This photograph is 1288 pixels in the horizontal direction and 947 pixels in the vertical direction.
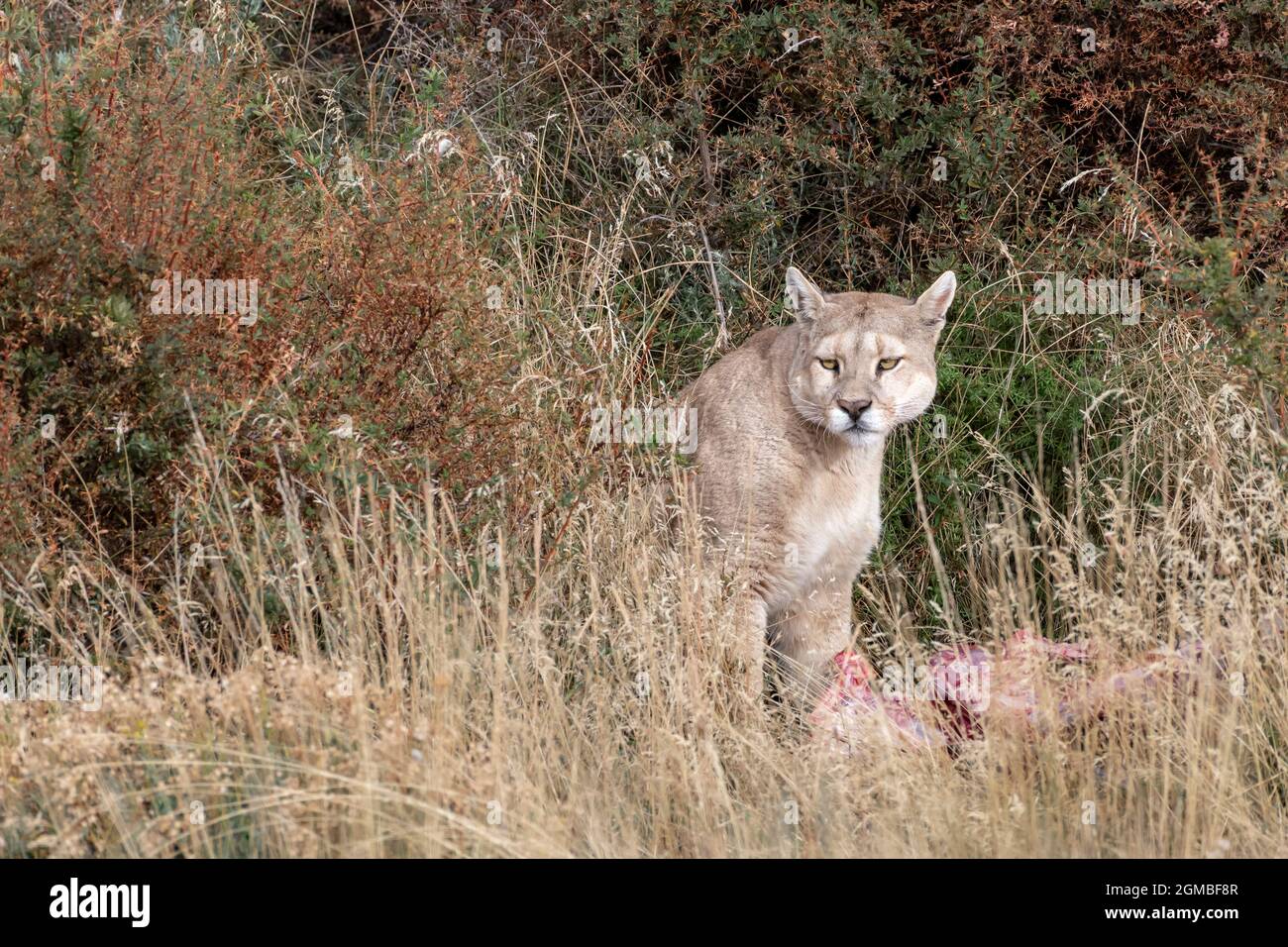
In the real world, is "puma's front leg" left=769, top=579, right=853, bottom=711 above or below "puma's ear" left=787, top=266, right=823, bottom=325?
below

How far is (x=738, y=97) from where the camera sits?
7820 millimetres

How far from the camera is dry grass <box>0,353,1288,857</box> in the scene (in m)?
3.78

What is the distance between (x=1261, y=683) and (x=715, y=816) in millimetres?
1763

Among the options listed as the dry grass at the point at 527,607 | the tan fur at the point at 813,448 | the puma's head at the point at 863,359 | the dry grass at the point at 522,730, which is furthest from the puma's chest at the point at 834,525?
the dry grass at the point at 522,730

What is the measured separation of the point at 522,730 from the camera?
4227 millimetres

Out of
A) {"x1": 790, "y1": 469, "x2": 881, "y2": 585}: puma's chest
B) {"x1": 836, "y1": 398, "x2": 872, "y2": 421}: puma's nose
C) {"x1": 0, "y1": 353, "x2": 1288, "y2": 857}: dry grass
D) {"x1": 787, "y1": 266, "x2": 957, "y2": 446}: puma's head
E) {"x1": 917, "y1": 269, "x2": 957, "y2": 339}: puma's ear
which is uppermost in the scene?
{"x1": 917, "y1": 269, "x2": 957, "y2": 339}: puma's ear

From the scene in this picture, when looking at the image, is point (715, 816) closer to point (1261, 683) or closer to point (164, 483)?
point (1261, 683)

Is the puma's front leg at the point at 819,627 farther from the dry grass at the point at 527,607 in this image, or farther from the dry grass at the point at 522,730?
the dry grass at the point at 522,730

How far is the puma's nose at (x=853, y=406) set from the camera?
5.64 m

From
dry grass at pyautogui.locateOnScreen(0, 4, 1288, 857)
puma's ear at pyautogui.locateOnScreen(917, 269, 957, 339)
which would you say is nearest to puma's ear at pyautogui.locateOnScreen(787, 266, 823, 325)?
puma's ear at pyautogui.locateOnScreen(917, 269, 957, 339)

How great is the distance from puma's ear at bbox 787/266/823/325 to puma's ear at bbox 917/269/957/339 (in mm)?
412

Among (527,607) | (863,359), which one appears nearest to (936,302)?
(863,359)

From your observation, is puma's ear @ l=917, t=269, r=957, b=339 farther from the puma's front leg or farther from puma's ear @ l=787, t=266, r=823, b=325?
the puma's front leg
